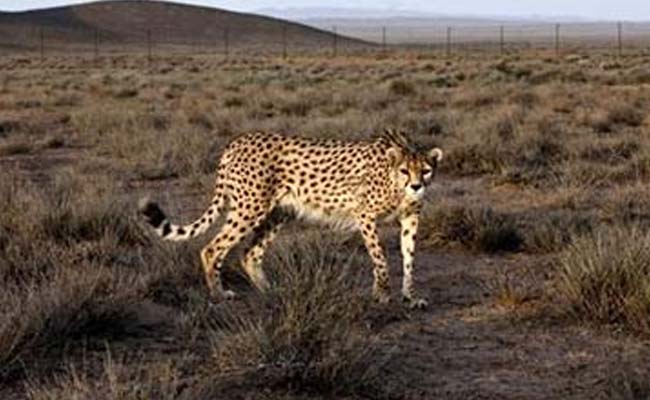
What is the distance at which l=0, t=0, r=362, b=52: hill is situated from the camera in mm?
126688

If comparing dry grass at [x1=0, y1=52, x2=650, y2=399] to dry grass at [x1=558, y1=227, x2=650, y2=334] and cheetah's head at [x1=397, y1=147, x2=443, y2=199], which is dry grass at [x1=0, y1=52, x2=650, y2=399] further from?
cheetah's head at [x1=397, y1=147, x2=443, y2=199]

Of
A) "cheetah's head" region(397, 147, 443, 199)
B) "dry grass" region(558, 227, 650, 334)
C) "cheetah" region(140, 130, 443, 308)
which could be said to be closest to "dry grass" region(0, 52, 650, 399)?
"dry grass" region(558, 227, 650, 334)

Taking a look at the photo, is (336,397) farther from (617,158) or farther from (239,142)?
(617,158)

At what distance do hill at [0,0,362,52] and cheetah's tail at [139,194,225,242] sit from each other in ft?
373

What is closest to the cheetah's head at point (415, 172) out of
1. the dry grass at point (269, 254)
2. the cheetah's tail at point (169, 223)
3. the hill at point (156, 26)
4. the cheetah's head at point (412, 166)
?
the cheetah's head at point (412, 166)

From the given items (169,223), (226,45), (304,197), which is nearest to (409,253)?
(304,197)

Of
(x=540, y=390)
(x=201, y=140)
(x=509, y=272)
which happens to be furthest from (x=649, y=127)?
(x=540, y=390)

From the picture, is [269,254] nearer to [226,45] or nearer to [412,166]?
[412,166]

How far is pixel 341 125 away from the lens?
21438mm

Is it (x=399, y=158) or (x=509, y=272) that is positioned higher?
(x=399, y=158)

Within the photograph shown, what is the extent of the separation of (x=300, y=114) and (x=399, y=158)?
18398 millimetres

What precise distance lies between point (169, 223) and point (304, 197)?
1.07 meters

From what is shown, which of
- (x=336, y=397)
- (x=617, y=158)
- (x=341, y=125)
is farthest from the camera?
(x=341, y=125)

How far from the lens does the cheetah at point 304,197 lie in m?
8.91
